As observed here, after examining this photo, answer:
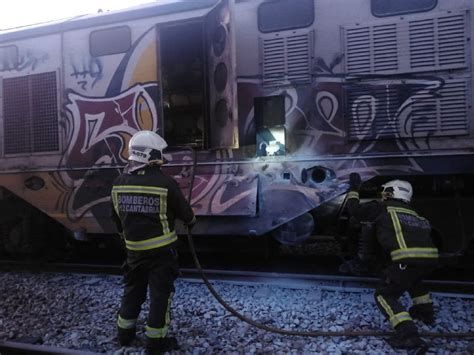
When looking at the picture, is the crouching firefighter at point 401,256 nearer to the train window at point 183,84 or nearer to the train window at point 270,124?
the train window at point 270,124

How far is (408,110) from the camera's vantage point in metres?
4.63

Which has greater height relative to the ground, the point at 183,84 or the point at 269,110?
the point at 183,84

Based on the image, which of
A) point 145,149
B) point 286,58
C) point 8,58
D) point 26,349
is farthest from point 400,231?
point 8,58

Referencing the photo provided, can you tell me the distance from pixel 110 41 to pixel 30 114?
5.38ft

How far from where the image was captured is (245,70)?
528 centimetres

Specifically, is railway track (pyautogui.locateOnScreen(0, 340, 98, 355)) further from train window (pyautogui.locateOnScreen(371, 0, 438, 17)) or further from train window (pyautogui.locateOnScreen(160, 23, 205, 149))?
train window (pyautogui.locateOnScreen(371, 0, 438, 17))

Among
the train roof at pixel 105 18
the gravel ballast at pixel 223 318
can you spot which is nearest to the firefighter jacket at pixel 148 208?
the gravel ballast at pixel 223 318

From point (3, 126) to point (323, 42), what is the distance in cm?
469

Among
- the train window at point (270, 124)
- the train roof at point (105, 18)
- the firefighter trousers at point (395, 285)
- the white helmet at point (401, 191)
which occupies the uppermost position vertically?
the train roof at point (105, 18)

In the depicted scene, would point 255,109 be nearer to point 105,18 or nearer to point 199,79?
point 199,79

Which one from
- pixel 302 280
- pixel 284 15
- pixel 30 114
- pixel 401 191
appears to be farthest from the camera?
pixel 30 114

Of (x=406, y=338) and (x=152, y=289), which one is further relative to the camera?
(x=152, y=289)

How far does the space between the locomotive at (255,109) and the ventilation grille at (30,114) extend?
2 centimetres

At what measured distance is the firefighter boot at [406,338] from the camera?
3.35 meters
